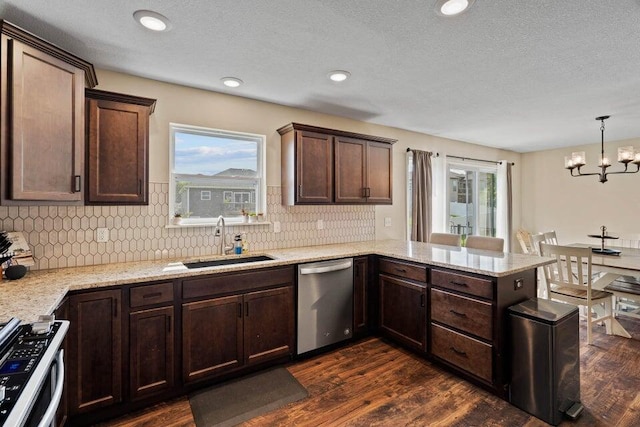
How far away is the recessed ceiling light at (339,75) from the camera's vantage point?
2.62m

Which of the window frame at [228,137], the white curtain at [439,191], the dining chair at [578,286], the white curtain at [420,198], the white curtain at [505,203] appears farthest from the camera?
the white curtain at [505,203]

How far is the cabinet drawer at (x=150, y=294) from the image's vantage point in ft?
6.89

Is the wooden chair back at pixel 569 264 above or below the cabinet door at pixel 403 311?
above

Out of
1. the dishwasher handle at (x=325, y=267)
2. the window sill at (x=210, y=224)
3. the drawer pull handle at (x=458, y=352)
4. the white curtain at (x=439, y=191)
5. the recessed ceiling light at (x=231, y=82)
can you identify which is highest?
the recessed ceiling light at (x=231, y=82)

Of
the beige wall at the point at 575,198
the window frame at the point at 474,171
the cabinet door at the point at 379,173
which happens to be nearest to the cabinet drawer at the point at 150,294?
the cabinet door at the point at 379,173

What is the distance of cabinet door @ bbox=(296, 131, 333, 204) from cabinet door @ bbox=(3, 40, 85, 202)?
179 centimetres

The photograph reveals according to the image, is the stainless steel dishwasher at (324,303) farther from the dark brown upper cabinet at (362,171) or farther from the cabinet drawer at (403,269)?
the dark brown upper cabinet at (362,171)

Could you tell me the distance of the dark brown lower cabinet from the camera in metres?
2.31

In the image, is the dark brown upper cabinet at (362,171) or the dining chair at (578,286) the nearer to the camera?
the dining chair at (578,286)

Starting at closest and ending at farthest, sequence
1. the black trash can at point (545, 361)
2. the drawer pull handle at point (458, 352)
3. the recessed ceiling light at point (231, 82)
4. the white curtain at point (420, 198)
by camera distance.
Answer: the black trash can at point (545, 361), the drawer pull handle at point (458, 352), the recessed ceiling light at point (231, 82), the white curtain at point (420, 198)

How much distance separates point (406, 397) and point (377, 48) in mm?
2546

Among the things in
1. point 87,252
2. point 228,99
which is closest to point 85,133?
point 87,252

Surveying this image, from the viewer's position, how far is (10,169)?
5.58 feet

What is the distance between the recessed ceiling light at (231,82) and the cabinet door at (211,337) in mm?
1862
